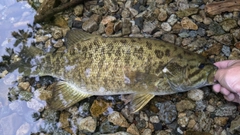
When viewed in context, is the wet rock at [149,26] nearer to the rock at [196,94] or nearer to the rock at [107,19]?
the rock at [107,19]

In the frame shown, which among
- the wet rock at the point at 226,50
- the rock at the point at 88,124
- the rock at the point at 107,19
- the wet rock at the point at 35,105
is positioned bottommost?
the rock at the point at 88,124

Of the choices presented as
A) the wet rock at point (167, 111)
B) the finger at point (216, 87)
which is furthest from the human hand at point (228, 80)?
the wet rock at point (167, 111)

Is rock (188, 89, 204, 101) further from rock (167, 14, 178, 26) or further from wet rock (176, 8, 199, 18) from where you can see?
wet rock (176, 8, 199, 18)

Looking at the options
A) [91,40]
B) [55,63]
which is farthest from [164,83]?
[55,63]

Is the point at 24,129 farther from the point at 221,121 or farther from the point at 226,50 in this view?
the point at 226,50

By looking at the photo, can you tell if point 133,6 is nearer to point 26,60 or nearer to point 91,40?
point 91,40

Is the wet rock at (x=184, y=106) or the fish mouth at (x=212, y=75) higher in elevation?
the fish mouth at (x=212, y=75)
